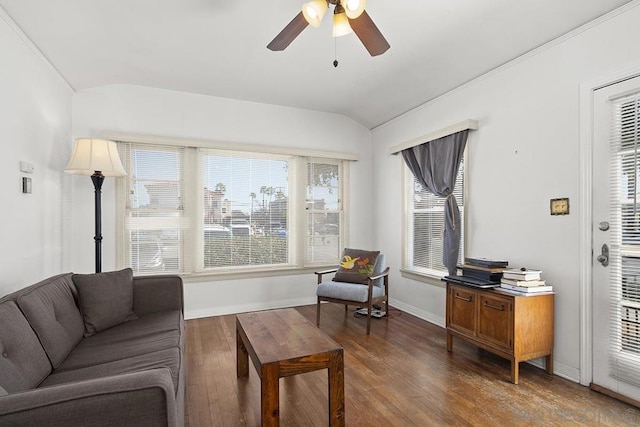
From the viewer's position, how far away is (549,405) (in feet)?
6.88

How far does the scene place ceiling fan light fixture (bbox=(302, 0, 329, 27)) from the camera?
6.11 ft

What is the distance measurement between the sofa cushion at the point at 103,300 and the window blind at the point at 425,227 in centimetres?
310

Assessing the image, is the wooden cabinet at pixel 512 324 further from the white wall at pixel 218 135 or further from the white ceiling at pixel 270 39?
the white wall at pixel 218 135

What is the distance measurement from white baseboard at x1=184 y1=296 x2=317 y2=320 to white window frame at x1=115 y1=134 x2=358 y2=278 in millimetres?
396

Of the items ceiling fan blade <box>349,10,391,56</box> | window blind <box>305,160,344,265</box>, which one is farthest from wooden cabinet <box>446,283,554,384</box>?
window blind <box>305,160,344,265</box>

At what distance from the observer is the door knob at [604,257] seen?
227cm

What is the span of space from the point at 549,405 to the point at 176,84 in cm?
441

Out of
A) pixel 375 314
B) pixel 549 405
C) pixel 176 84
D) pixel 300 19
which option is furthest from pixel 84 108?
pixel 549 405

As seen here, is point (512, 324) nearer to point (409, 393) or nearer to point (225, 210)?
Result: point (409, 393)

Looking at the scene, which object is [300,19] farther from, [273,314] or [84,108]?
[84,108]

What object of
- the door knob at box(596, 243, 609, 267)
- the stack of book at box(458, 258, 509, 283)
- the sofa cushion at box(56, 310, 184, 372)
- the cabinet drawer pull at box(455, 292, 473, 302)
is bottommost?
the sofa cushion at box(56, 310, 184, 372)

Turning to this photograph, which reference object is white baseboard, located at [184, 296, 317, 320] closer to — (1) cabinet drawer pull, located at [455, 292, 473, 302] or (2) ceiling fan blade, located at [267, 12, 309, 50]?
(1) cabinet drawer pull, located at [455, 292, 473, 302]

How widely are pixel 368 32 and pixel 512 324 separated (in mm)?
2248

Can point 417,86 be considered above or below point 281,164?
above
